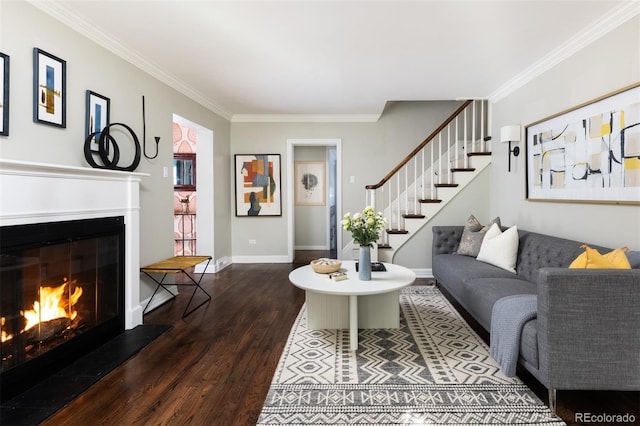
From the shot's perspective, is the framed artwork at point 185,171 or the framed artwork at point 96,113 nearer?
the framed artwork at point 96,113

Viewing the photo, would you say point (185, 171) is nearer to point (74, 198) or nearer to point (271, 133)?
point (271, 133)

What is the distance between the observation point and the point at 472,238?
3898mm

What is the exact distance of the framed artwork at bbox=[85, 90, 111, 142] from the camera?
2.66 metres

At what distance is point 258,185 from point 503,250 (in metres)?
3.95

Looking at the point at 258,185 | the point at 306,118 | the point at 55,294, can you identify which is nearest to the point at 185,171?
the point at 258,185

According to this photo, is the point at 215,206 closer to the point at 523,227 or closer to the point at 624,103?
the point at 523,227

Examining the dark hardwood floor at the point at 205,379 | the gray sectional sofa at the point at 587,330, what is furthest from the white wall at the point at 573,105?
the dark hardwood floor at the point at 205,379

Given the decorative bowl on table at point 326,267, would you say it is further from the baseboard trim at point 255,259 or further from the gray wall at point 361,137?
the baseboard trim at point 255,259

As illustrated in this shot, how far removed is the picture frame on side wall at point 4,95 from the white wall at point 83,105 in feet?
0.20

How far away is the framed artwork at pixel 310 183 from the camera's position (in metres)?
7.44

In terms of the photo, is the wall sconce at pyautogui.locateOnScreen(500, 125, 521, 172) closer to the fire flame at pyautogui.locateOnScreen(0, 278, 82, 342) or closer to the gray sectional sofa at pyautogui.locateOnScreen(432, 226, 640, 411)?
the gray sectional sofa at pyautogui.locateOnScreen(432, 226, 640, 411)

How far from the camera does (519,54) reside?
328 cm

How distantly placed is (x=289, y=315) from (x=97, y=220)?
6.08 ft

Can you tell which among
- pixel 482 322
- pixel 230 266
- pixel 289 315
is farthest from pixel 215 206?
pixel 482 322
